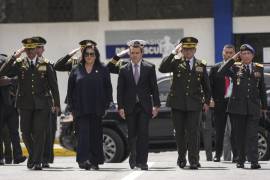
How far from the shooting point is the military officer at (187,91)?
44.0 feet

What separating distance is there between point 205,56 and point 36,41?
1228 cm

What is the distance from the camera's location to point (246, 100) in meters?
13.6

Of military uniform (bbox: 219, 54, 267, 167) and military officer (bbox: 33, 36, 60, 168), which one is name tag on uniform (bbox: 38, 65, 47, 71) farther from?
military uniform (bbox: 219, 54, 267, 167)

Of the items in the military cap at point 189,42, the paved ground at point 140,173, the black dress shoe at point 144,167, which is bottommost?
the paved ground at point 140,173

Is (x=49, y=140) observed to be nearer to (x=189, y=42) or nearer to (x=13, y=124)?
(x=13, y=124)

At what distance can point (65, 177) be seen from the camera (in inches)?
495

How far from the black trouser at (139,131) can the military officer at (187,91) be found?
0.45 m

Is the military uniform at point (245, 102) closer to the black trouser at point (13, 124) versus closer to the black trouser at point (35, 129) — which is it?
the black trouser at point (35, 129)

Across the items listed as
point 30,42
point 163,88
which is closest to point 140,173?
point 30,42

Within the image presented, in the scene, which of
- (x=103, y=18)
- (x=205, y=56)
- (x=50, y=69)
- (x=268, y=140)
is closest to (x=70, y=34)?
(x=103, y=18)

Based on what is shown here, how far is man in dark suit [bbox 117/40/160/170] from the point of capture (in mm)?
13375

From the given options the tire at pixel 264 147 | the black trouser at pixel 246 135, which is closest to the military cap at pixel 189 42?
the black trouser at pixel 246 135

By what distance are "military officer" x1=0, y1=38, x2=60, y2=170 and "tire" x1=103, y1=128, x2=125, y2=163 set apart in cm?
326

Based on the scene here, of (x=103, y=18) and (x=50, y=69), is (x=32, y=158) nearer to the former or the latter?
(x=50, y=69)
